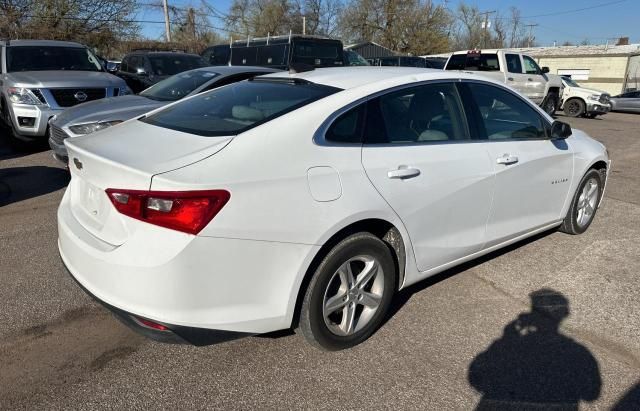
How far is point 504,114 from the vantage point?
3.79 m

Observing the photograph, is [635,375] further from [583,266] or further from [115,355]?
→ [115,355]

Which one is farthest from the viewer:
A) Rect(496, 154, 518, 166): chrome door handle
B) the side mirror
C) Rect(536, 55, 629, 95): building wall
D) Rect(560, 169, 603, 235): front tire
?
Rect(536, 55, 629, 95): building wall

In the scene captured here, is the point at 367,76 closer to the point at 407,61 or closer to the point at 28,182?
the point at 28,182

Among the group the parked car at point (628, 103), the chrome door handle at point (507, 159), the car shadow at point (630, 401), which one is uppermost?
the chrome door handle at point (507, 159)

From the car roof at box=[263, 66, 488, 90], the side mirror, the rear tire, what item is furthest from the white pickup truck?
the car roof at box=[263, 66, 488, 90]

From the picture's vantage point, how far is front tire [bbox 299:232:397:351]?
2.57 meters

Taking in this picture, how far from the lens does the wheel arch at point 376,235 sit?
8.26 ft

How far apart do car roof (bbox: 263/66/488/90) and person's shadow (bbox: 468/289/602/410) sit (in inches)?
68.6

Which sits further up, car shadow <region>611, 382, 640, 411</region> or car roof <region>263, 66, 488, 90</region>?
car roof <region>263, 66, 488, 90</region>

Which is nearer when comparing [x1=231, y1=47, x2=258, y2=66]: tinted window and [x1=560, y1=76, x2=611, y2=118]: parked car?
[x1=231, y1=47, x2=258, y2=66]: tinted window

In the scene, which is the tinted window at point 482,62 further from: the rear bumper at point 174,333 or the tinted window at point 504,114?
the rear bumper at point 174,333

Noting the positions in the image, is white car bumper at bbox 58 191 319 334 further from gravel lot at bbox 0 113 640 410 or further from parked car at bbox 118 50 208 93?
parked car at bbox 118 50 208 93

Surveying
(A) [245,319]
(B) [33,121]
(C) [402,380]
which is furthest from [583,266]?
(B) [33,121]

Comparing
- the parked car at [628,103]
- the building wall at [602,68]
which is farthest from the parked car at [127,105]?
the building wall at [602,68]
